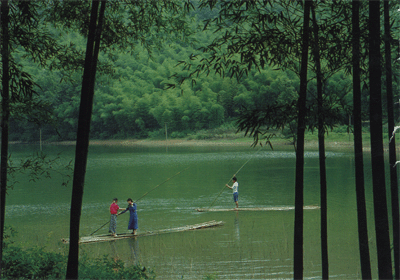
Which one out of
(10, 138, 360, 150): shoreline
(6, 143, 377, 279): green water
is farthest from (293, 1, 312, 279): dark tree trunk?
(10, 138, 360, 150): shoreline

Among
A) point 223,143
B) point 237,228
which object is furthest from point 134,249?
point 223,143

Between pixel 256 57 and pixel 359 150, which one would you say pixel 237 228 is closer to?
pixel 256 57

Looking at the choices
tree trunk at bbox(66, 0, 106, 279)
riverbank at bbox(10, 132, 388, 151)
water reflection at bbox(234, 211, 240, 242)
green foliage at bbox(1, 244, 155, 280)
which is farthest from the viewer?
riverbank at bbox(10, 132, 388, 151)

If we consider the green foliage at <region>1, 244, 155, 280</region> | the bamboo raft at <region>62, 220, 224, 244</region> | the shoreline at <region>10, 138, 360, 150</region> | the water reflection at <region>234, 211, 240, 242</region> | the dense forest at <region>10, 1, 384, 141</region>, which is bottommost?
the water reflection at <region>234, 211, 240, 242</region>

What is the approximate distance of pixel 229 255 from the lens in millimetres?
10141

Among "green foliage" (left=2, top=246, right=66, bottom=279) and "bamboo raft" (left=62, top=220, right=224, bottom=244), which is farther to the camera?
"bamboo raft" (left=62, top=220, right=224, bottom=244)

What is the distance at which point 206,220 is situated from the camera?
48.0 ft

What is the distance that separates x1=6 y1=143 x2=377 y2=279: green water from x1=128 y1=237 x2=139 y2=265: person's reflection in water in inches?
1.0

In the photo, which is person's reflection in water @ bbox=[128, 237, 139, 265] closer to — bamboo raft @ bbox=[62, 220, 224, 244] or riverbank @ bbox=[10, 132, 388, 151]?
bamboo raft @ bbox=[62, 220, 224, 244]

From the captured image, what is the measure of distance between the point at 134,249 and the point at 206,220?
4224 millimetres

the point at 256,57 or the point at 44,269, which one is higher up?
the point at 256,57

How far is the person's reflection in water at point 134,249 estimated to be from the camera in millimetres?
9876

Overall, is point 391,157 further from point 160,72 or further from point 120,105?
point 160,72

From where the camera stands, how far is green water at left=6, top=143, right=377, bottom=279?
30.8ft
